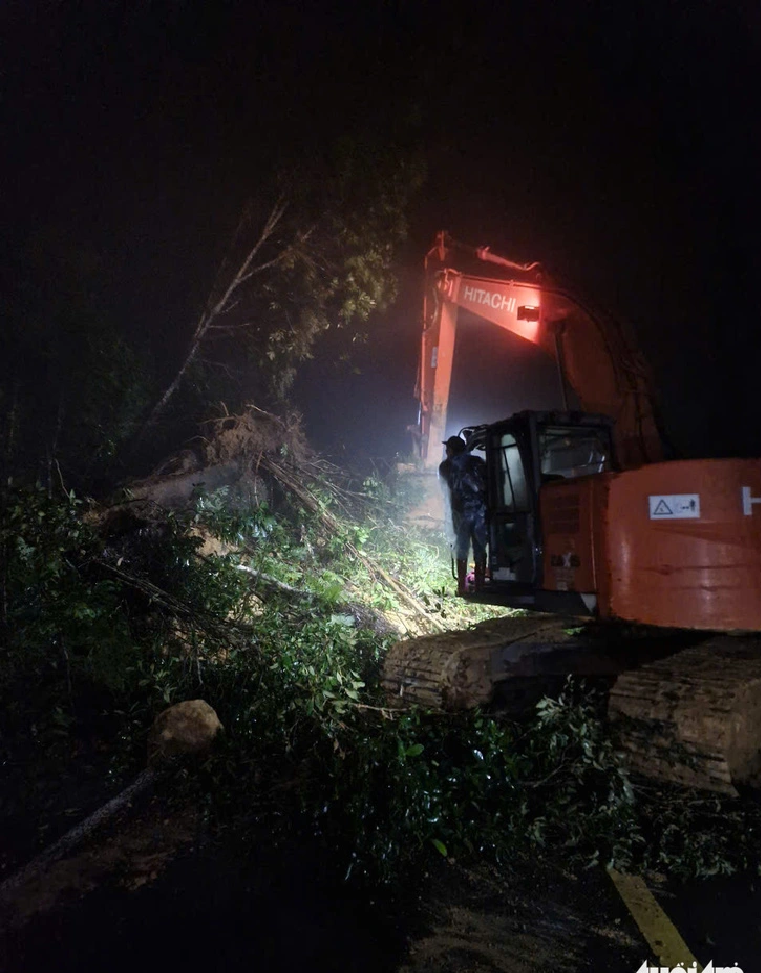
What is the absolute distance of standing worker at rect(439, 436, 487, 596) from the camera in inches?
245

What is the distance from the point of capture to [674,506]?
4.43 metres

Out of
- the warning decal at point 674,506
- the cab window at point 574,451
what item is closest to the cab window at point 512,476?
the cab window at point 574,451

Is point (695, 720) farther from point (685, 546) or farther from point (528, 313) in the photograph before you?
point (528, 313)

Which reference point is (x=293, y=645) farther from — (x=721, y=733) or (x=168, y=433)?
(x=168, y=433)

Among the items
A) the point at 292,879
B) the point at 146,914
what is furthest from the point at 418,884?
the point at 146,914

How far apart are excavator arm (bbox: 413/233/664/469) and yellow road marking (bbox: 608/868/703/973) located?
3.45m

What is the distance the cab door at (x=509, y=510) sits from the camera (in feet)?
17.9

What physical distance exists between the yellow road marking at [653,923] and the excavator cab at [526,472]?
7.15 feet

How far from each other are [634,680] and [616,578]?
2.23 ft

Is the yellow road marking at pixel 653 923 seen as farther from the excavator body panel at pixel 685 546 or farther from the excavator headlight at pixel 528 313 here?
the excavator headlight at pixel 528 313

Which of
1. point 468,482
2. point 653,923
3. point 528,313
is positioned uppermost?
point 528,313

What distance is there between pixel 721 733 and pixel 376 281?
30.9 ft

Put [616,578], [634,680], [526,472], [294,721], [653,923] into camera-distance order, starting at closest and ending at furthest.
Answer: [653,923] → [634,680] → [616,578] → [294,721] → [526,472]

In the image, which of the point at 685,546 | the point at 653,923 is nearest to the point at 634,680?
the point at 685,546
